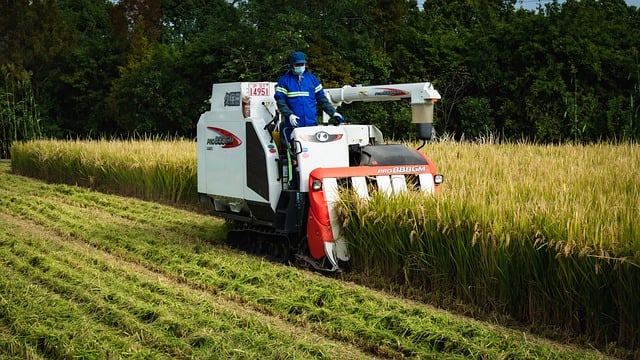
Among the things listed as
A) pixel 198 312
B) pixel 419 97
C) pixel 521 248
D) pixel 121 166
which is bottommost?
pixel 198 312

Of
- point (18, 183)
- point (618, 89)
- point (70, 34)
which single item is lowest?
point (18, 183)

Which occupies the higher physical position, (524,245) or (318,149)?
(318,149)

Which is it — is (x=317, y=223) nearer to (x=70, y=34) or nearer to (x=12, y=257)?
(x=12, y=257)

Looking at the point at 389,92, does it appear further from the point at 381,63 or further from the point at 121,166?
the point at 381,63

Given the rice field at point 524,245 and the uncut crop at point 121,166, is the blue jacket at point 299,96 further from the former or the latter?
the uncut crop at point 121,166

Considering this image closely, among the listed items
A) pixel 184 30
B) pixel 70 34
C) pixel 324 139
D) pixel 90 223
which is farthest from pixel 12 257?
pixel 184 30

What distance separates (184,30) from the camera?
53.3 m

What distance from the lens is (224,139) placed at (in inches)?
456

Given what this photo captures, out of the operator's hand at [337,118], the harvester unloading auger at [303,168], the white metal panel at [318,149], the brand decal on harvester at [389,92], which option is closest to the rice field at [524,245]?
the harvester unloading auger at [303,168]

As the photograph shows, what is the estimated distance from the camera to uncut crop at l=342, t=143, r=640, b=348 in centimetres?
731

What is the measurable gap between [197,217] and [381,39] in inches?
874

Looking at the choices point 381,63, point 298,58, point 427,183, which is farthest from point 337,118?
point 381,63

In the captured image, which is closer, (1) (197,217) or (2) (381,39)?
(1) (197,217)

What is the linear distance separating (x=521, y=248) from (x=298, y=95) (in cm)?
407
